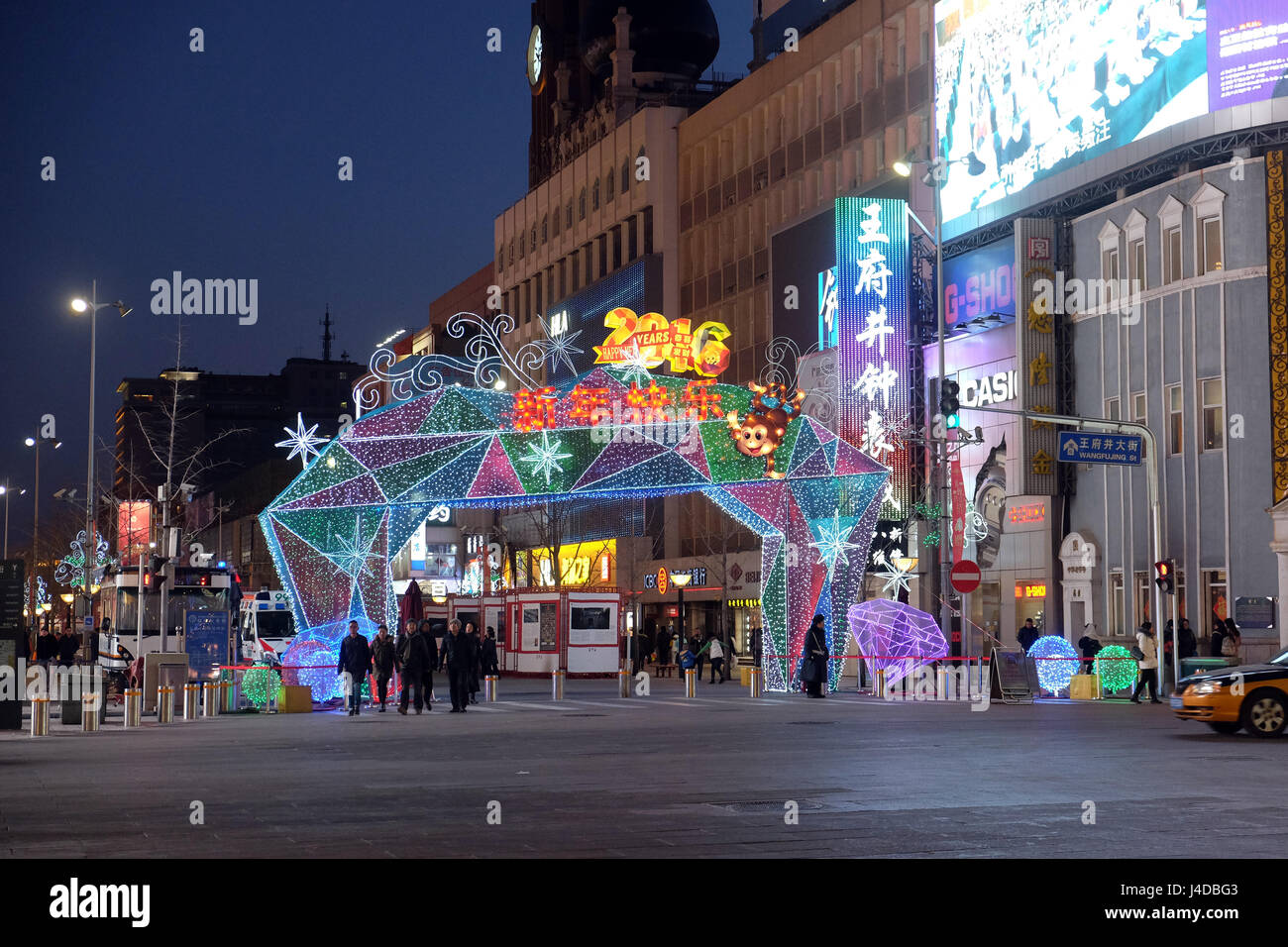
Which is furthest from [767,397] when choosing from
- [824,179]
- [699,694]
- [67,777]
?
[824,179]

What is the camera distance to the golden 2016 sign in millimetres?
36156

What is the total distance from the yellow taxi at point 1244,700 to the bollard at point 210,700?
56.7 ft

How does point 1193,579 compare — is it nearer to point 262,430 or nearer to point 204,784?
point 204,784

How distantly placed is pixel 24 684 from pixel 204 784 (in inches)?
571

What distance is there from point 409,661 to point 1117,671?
15.0 metres

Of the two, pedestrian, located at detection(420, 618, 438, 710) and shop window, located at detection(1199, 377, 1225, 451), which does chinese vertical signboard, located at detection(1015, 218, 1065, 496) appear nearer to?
shop window, located at detection(1199, 377, 1225, 451)

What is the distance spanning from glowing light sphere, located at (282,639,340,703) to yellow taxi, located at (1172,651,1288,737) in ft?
56.3

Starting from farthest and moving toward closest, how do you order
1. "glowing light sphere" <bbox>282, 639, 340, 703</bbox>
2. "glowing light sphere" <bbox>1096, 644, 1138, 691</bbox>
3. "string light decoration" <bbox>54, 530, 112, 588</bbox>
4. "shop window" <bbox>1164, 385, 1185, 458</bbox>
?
"string light decoration" <bbox>54, 530, 112, 588</bbox>
"shop window" <bbox>1164, 385, 1185, 458</bbox>
"glowing light sphere" <bbox>1096, 644, 1138, 691</bbox>
"glowing light sphere" <bbox>282, 639, 340, 703</bbox>

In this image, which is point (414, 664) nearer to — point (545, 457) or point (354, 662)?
point (354, 662)

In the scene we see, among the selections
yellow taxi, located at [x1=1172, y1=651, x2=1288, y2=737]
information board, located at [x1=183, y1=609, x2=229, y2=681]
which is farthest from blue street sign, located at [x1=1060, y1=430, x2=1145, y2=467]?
information board, located at [x1=183, y1=609, x2=229, y2=681]

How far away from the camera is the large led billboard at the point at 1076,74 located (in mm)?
39219

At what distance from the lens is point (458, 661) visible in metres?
30.2

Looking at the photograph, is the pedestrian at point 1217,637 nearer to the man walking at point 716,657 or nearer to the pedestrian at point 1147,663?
the pedestrian at point 1147,663

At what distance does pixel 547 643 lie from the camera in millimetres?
53625
